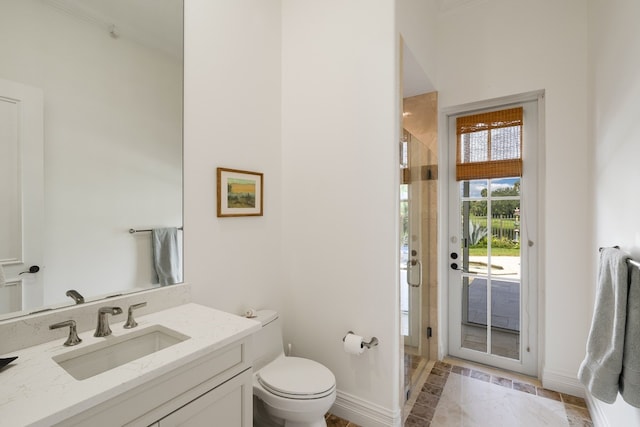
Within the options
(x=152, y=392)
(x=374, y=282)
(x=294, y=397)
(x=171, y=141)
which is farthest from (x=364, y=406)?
(x=171, y=141)

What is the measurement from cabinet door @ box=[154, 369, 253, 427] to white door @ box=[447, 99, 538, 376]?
6.97 feet

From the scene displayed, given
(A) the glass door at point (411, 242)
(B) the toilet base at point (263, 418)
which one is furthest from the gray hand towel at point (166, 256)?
(A) the glass door at point (411, 242)

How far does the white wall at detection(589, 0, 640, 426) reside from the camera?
1.31 m

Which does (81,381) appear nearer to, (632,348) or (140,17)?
(140,17)

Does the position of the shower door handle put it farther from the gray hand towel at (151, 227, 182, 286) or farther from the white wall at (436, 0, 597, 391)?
the gray hand towel at (151, 227, 182, 286)

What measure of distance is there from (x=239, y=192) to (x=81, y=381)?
1.22 metres

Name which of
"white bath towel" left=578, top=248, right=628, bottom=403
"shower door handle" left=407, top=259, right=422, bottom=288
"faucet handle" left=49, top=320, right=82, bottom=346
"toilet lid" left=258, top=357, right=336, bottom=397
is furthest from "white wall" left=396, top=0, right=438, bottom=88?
"faucet handle" left=49, top=320, right=82, bottom=346

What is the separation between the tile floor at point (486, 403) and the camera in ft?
6.27

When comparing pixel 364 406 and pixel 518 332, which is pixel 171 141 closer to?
pixel 364 406

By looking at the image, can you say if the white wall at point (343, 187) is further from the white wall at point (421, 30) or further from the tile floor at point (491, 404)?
the tile floor at point (491, 404)

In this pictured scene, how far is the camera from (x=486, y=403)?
208cm

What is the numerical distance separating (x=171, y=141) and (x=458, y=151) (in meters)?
2.32

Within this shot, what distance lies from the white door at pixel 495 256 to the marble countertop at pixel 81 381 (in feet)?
6.93

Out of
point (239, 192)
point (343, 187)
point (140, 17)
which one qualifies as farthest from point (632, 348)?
point (140, 17)
